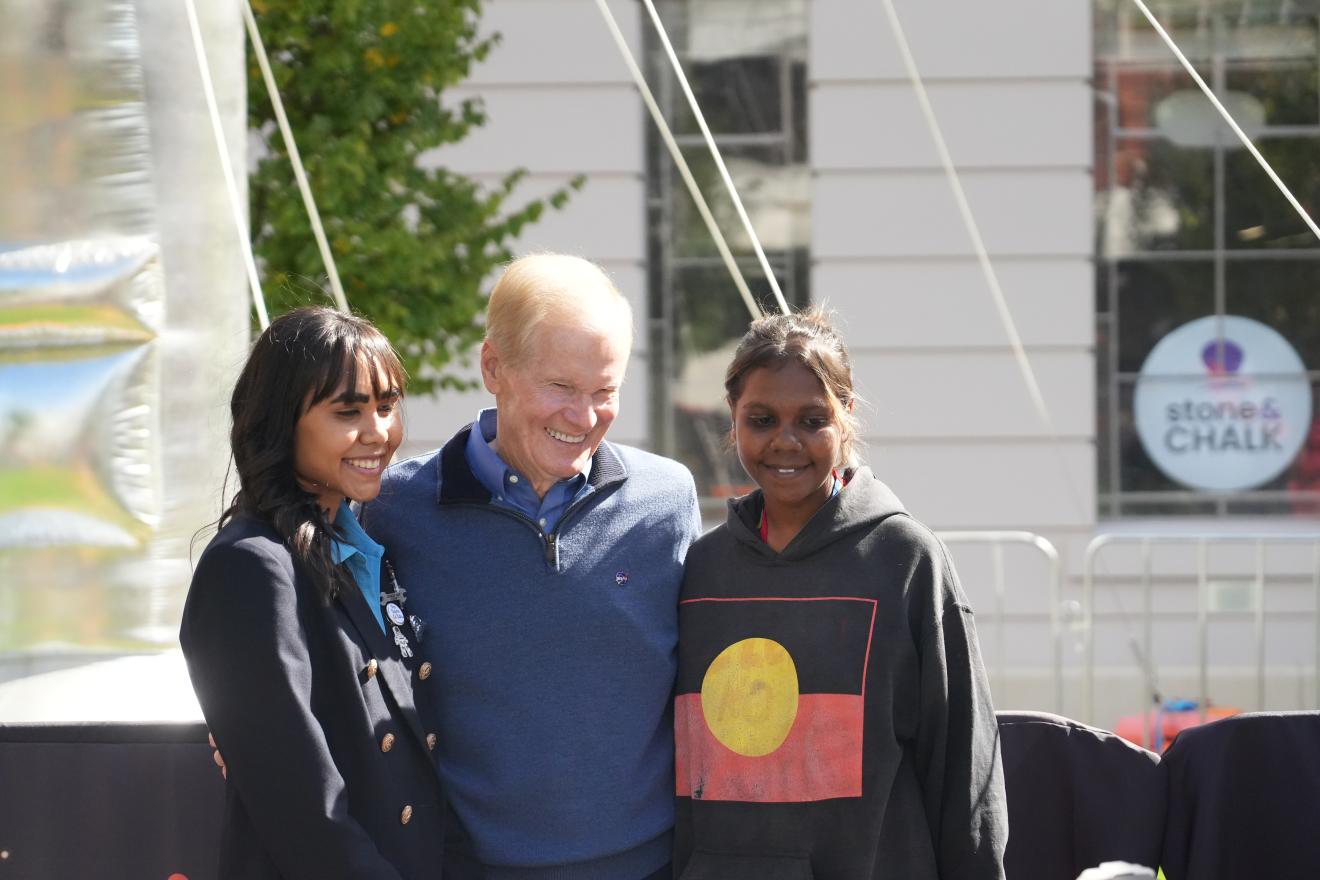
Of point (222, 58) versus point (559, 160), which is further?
point (559, 160)

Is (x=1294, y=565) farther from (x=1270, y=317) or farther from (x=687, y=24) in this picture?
(x=687, y=24)

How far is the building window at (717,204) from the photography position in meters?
9.47

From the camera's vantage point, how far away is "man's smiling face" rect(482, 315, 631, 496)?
2.54 m

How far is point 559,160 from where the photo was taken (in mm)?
9062

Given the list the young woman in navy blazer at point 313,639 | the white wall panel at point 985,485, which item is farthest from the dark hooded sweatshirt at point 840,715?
the white wall panel at point 985,485

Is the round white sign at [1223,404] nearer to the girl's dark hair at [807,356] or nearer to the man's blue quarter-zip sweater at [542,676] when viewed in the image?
the girl's dark hair at [807,356]

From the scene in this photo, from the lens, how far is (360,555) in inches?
95.8

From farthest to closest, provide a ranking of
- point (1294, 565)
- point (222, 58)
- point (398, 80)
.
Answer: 1. point (1294, 565)
2. point (398, 80)
3. point (222, 58)

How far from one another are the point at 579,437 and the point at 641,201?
6.80 meters

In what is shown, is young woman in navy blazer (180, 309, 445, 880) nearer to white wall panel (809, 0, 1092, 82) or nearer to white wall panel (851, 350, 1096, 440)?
white wall panel (851, 350, 1096, 440)

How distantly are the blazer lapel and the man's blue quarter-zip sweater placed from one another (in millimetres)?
147

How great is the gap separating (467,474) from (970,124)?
6.97 meters

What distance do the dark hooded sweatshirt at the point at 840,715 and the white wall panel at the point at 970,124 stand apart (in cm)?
671

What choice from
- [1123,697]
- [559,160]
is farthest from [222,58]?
[1123,697]
